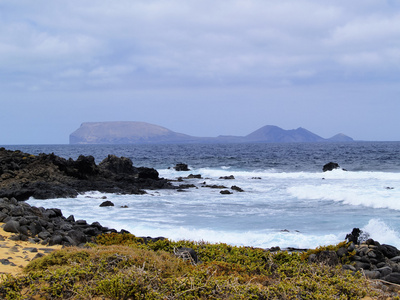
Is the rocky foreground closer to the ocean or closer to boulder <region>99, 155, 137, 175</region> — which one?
the ocean

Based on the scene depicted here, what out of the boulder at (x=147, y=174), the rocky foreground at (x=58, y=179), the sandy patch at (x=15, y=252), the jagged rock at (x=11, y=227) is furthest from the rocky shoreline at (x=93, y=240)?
the boulder at (x=147, y=174)

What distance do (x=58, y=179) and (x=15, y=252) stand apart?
56.4 ft

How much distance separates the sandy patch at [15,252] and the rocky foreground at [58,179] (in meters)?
11.3

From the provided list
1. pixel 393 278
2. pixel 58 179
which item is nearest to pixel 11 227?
pixel 393 278

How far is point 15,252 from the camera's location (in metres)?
7.70

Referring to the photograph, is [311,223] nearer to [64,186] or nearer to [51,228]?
[51,228]

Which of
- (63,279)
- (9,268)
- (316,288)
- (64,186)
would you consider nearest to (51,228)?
(9,268)

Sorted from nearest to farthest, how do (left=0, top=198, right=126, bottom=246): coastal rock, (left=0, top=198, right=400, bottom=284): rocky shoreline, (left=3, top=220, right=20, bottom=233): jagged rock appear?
(left=0, top=198, right=400, bottom=284): rocky shoreline < (left=0, top=198, right=126, bottom=246): coastal rock < (left=3, top=220, right=20, bottom=233): jagged rock

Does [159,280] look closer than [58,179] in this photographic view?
Yes

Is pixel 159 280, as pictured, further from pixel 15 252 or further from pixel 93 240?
pixel 93 240

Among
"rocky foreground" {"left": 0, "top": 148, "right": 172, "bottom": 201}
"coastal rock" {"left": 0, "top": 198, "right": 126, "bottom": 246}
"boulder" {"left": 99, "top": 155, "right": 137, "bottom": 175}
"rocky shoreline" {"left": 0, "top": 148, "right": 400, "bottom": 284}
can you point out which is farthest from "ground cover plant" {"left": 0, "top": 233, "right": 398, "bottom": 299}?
"boulder" {"left": 99, "top": 155, "right": 137, "bottom": 175}

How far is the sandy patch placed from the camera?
21.8 ft

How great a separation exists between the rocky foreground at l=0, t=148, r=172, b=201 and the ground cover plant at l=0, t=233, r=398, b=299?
14914 millimetres

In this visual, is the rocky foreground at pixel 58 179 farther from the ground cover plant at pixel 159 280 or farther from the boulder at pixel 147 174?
the ground cover plant at pixel 159 280
